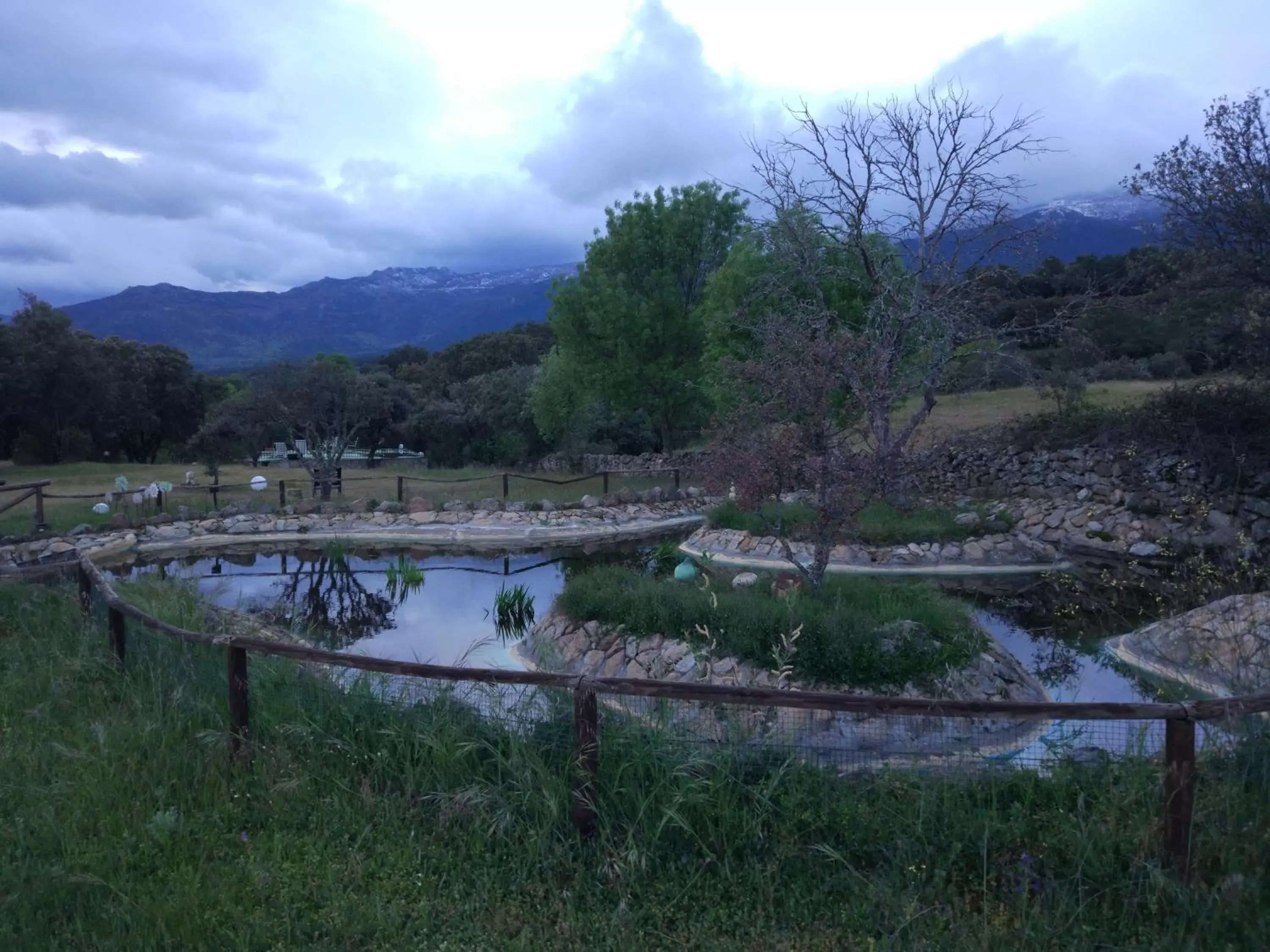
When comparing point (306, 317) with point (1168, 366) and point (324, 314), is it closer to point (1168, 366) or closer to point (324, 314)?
point (324, 314)

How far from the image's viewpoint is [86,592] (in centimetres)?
738

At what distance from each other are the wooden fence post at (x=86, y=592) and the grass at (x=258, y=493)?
11.2m

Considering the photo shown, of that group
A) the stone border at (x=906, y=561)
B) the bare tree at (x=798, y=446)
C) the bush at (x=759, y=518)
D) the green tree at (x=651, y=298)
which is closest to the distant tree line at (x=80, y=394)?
the green tree at (x=651, y=298)

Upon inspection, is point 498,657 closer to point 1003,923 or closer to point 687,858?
point 687,858

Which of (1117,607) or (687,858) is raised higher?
(687,858)

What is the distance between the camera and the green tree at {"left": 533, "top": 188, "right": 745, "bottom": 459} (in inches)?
941

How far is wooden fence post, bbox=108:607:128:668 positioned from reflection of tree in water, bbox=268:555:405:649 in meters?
3.33

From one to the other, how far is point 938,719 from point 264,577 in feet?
40.2

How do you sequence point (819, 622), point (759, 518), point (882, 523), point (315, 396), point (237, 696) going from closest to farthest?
point (237, 696)
point (819, 622)
point (759, 518)
point (882, 523)
point (315, 396)

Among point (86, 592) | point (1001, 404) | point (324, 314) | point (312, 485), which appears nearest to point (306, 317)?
point (324, 314)

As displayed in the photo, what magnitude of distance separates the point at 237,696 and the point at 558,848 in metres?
1.98

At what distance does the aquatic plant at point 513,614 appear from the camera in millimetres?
11578

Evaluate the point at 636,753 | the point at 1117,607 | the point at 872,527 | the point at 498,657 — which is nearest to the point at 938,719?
the point at 636,753

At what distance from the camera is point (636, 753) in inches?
165
